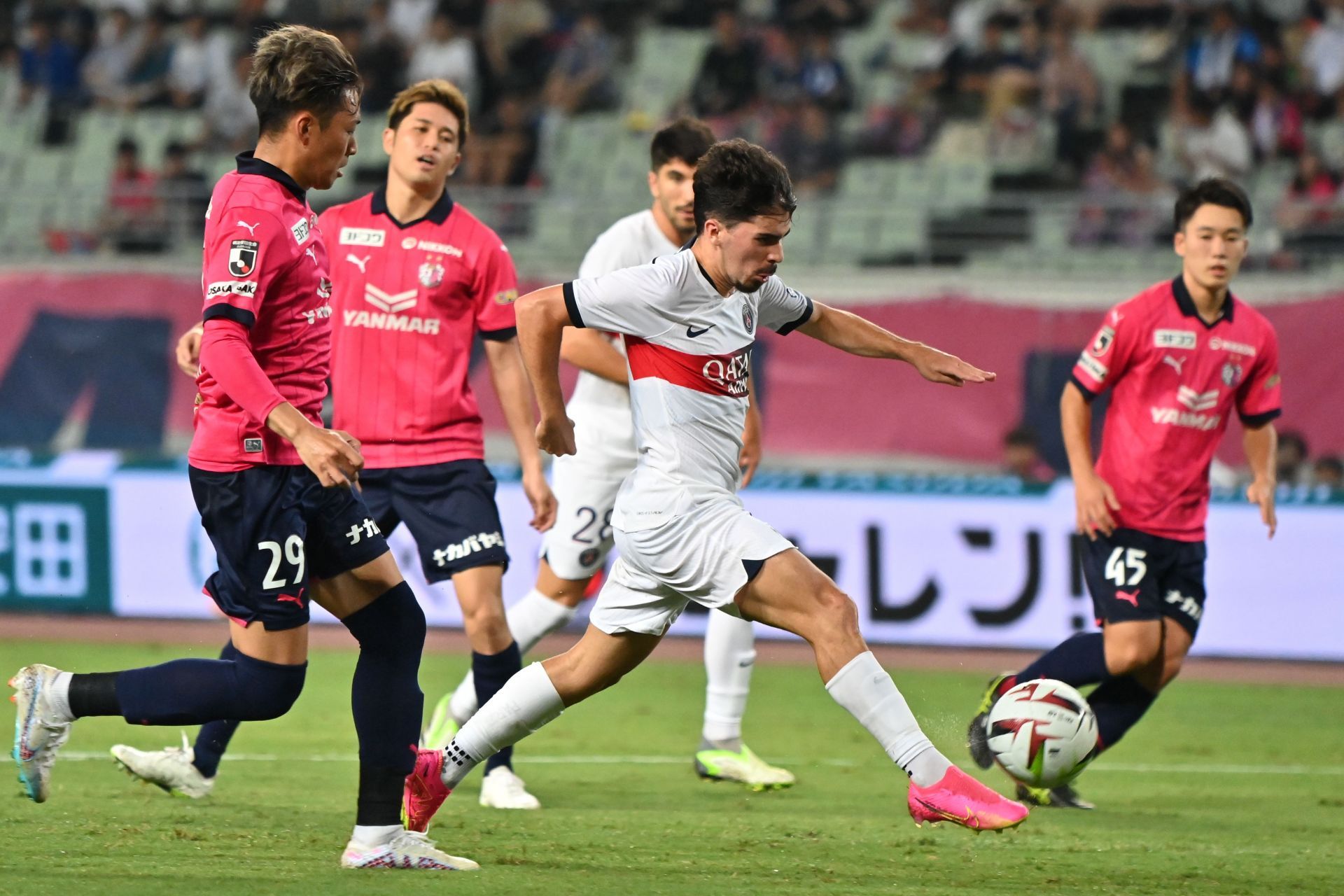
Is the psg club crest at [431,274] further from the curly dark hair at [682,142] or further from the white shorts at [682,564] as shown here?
the white shorts at [682,564]

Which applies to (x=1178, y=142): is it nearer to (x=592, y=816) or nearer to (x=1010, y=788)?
(x=1010, y=788)

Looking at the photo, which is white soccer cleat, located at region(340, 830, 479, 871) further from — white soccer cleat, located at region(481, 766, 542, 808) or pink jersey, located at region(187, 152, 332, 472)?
white soccer cleat, located at region(481, 766, 542, 808)

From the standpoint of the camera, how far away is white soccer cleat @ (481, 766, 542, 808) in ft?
20.2

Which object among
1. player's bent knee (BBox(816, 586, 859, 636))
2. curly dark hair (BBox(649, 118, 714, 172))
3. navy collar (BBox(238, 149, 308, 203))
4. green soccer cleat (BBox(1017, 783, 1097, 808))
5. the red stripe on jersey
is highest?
curly dark hair (BBox(649, 118, 714, 172))

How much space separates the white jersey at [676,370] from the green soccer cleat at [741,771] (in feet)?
6.78

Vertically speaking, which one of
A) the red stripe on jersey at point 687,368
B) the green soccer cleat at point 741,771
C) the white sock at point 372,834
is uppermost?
the red stripe on jersey at point 687,368

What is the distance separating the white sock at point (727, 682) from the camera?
23.1 ft

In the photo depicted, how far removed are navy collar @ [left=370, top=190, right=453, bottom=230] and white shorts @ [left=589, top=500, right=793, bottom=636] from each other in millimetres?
1914

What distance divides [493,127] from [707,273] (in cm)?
1300

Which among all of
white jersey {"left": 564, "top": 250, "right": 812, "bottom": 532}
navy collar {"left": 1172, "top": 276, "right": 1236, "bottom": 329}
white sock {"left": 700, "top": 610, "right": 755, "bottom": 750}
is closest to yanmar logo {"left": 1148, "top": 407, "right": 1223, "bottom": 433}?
navy collar {"left": 1172, "top": 276, "right": 1236, "bottom": 329}

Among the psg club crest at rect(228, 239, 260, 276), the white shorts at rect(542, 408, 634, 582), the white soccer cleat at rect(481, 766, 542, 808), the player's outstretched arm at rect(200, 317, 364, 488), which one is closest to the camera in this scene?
the player's outstretched arm at rect(200, 317, 364, 488)

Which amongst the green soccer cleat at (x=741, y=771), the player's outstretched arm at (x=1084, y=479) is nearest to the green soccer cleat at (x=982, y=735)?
the player's outstretched arm at (x=1084, y=479)

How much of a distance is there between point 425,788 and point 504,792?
1.11 m

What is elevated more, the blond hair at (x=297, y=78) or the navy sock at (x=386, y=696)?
the blond hair at (x=297, y=78)
